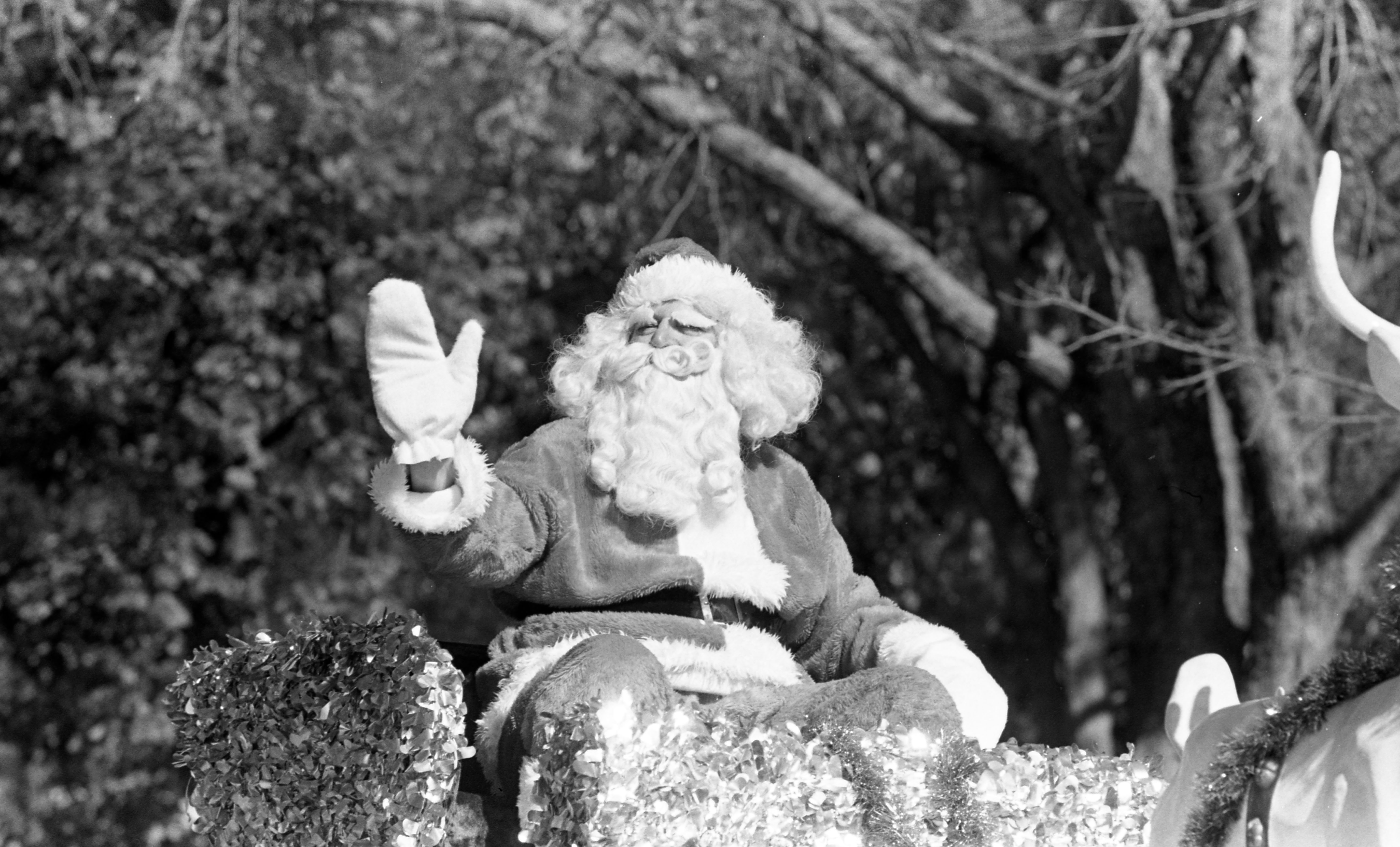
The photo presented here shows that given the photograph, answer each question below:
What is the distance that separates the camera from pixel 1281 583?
5.09 metres

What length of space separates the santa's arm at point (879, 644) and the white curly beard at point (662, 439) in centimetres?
24

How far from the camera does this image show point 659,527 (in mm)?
3006

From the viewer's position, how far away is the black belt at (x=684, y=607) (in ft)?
9.64

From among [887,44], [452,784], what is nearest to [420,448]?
[452,784]

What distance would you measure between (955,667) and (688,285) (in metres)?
0.88

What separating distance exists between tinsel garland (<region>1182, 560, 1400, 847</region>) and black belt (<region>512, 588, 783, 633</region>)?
40.4 inches

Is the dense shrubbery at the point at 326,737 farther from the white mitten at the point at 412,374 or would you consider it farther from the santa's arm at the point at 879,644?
the santa's arm at the point at 879,644

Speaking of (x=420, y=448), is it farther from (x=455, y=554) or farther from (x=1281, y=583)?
(x=1281, y=583)

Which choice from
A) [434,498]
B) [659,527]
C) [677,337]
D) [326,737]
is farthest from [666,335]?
[326,737]

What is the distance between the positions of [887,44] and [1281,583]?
2274 mm

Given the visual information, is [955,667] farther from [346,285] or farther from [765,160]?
[346,285]

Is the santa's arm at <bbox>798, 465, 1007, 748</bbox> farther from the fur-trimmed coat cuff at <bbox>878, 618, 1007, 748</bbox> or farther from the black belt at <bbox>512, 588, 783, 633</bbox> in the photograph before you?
the black belt at <bbox>512, 588, 783, 633</bbox>

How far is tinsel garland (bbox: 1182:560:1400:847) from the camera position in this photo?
2.00m

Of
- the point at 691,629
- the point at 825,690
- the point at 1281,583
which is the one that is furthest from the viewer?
the point at 1281,583
